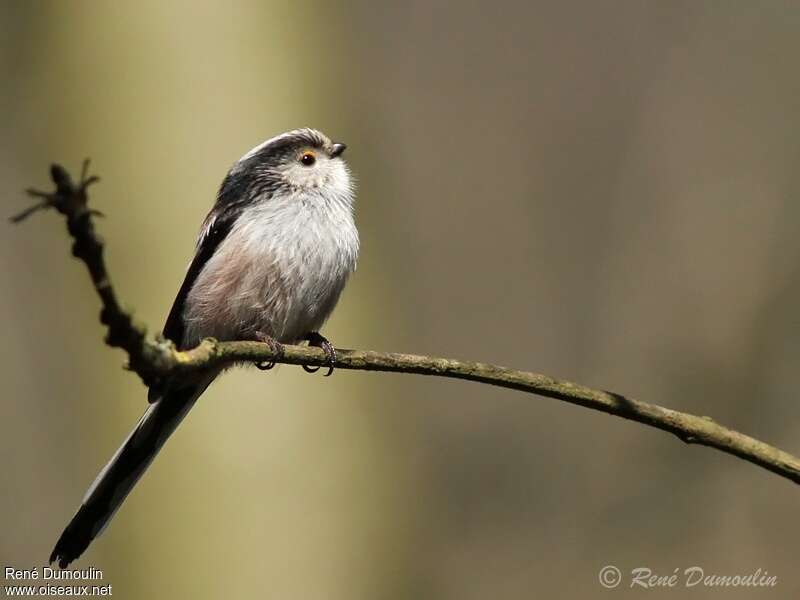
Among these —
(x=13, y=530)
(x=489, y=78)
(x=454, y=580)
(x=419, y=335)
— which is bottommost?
(x=13, y=530)

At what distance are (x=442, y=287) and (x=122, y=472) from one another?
12.4ft

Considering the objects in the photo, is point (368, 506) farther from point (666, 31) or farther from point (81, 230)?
point (666, 31)

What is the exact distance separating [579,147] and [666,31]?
3.30ft

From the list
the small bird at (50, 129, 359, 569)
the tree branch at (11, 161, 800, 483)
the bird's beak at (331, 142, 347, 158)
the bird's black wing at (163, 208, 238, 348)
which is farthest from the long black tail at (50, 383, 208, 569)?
the bird's beak at (331, 142, 347, 158)

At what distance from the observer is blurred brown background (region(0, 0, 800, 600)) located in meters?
4.29

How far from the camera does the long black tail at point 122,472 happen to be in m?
3.26

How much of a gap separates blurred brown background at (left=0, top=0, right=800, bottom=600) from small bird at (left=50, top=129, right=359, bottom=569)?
13.0 inches

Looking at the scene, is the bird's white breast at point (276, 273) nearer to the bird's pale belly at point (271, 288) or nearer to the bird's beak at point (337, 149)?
the bird's pale belly at point (271, 288)

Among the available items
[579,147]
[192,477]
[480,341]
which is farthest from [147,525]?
[579,147]

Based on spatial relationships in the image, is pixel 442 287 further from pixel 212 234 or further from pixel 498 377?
pixel 498 377

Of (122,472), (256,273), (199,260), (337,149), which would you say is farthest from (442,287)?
(122,472)

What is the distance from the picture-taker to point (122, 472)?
3582 mm

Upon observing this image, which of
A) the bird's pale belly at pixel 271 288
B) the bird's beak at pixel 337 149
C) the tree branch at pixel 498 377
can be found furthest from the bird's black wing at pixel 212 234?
the tree branch at pixel 498 377

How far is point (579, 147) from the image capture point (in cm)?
706
